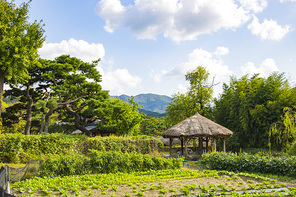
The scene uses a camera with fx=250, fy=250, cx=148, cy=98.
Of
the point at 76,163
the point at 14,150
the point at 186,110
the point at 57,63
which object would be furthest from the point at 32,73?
the point at 186,110

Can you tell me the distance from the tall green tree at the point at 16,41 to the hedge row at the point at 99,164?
750 cm

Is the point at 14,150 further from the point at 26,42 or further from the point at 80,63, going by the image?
the point at 80,63

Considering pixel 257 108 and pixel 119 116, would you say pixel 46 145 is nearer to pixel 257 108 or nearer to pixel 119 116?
pixel 119 116

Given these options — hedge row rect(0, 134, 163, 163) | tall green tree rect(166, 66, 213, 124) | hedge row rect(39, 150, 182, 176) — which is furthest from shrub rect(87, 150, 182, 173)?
tall green tree rect(166, 66, 213, 124)

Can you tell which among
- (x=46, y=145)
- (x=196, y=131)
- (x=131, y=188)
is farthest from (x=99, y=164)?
(x=196, y=131)

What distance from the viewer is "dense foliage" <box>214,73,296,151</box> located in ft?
65.5

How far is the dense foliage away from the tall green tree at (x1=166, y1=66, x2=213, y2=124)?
15.4 ft

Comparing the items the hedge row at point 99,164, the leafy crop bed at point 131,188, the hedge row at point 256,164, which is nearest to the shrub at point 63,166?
the hedge row at point 99,164

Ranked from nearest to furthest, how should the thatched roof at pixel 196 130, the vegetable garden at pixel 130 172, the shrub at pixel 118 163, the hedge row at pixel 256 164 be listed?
the vegetable garden at pixel 130 172, the shrub at pixel 118 163, the hedge row at pixel 256 164, the thatched roof at pixel 196 130

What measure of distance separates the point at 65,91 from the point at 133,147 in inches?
282

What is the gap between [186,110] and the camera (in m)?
28.9

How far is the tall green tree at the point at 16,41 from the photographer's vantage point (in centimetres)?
1428

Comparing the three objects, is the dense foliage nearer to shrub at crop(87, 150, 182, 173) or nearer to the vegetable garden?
the vegetable garden

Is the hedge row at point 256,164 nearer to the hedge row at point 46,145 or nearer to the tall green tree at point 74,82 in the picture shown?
the hedge row at point 46,145
